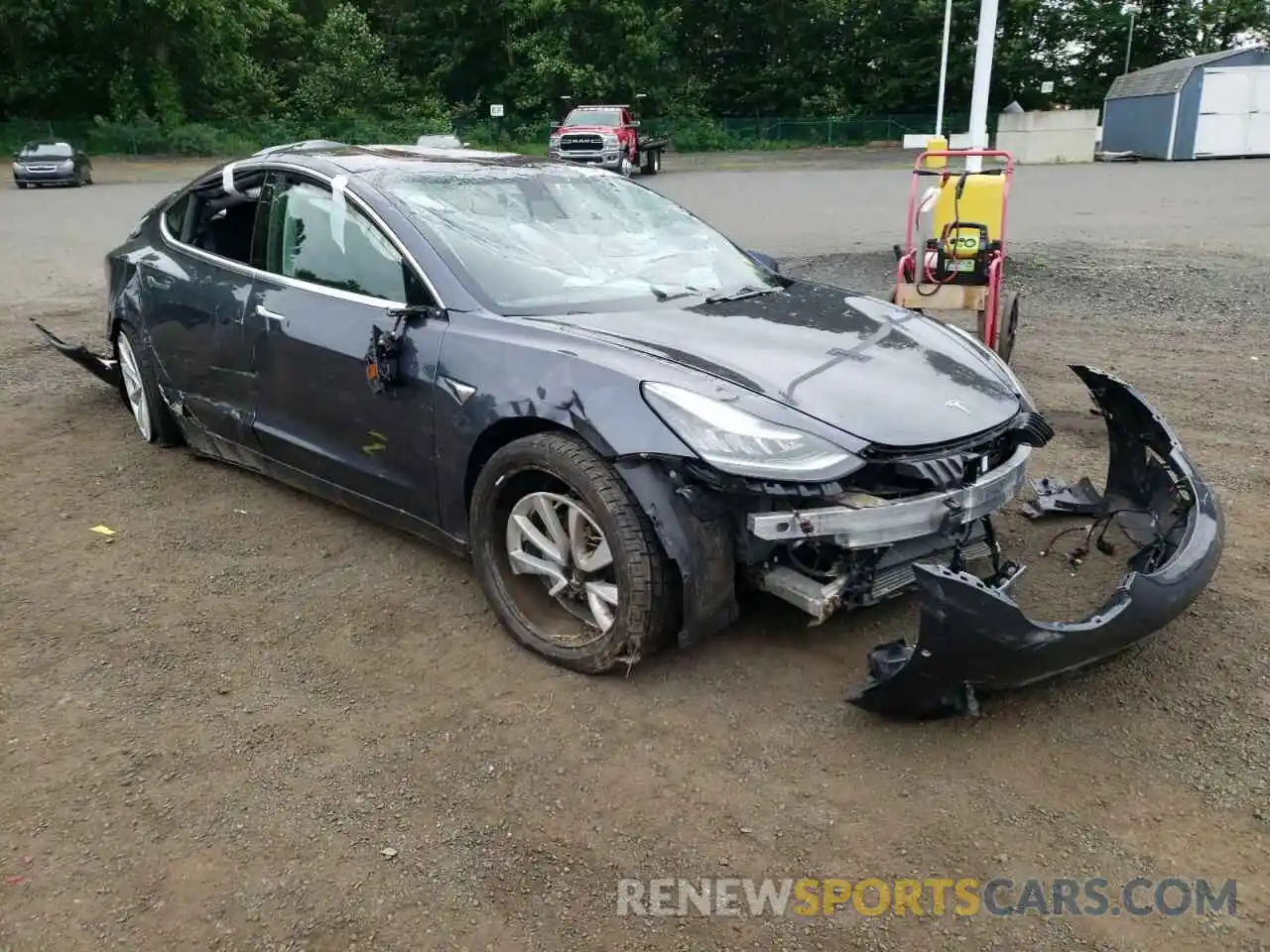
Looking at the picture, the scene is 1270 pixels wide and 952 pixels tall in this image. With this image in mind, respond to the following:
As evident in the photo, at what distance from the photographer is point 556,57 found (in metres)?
45.8

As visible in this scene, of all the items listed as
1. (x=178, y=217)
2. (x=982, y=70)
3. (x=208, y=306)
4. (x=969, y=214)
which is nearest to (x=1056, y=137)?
(x=982, y=70)

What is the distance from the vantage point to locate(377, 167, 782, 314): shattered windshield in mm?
3783

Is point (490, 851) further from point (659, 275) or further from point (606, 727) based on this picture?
point (659, 275)

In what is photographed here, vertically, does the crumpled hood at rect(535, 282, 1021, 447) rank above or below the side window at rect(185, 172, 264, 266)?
below

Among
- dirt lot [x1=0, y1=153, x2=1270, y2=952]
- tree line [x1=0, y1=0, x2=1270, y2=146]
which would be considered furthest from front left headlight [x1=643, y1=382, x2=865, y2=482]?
tree line [x1=0, y1=0, x2=1270, y2=146]

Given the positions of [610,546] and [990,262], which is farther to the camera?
[990,262]

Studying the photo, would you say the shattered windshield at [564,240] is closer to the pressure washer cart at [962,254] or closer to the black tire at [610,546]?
the black tire at [610,546]

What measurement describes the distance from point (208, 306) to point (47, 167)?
92.8 feet

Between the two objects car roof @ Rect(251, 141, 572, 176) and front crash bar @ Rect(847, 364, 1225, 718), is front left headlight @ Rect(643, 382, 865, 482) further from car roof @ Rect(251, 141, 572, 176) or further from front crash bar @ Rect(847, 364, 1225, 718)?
car roof @ Rect(251, 141, 572, 176)

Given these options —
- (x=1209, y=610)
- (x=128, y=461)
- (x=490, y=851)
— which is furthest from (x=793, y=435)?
(x=128, y=461)

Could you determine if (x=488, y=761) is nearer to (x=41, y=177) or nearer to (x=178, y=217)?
(x=178, y=217)

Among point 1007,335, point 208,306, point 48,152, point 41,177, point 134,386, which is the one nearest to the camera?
point 208,306

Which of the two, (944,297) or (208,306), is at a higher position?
(208,306)

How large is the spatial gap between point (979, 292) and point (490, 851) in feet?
18.8
